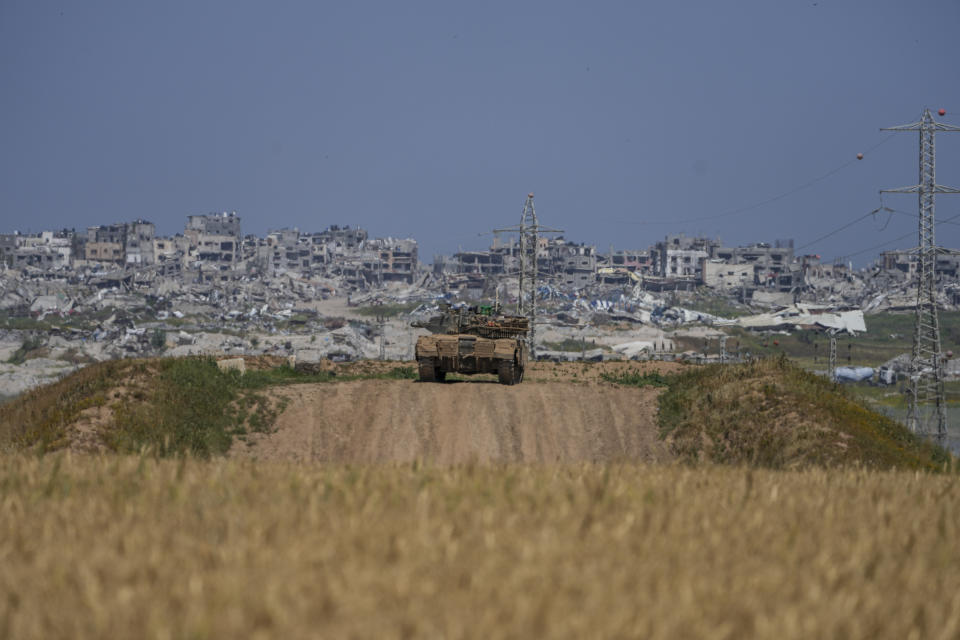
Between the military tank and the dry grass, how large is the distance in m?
26.4

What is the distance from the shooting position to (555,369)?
4434cm

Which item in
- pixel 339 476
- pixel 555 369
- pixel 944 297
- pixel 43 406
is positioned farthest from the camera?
pixel 944 297

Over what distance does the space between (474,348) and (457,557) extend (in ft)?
101

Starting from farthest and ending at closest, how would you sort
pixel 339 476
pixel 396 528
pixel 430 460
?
1. pixel 430 460
2. pixel 339 476
3. pixel 396 528

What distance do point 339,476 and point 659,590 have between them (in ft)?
16.3

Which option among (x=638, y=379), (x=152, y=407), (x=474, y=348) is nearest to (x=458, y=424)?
(x=474, y=348)

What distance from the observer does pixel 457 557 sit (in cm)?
761

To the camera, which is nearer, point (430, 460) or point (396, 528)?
point (396, 528)

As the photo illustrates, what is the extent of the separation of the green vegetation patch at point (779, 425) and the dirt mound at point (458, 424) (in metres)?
1.06

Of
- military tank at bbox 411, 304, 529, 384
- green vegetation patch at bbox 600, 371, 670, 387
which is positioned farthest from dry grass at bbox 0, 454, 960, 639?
military tank at bbox 411, 304, 529, 384

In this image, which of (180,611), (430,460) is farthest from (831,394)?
(180,611)

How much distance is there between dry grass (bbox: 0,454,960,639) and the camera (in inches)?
250

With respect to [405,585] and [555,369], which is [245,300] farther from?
[405,585]

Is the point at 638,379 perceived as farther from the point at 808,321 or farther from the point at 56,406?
the point at 808,321
